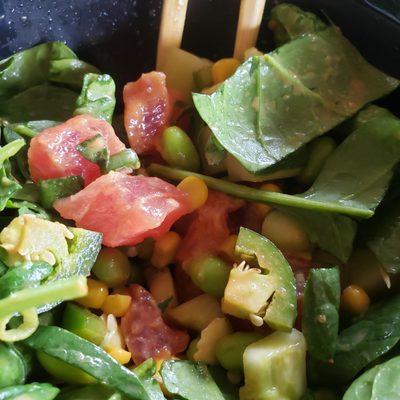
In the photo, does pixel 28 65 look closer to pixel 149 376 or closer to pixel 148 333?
pixel 148 333

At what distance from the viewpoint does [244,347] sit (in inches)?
57.3

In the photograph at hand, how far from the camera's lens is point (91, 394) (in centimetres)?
136

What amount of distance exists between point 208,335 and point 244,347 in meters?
0.10

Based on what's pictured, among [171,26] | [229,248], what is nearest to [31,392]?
[229,248]

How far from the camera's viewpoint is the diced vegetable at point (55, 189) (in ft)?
5.16

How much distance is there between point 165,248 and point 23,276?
0.38m

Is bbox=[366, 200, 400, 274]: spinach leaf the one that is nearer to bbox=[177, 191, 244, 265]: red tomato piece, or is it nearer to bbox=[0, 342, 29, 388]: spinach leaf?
bbox=[177, 191, 244, 265]: red tomato piece

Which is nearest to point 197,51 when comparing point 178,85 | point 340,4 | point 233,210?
point 178,85

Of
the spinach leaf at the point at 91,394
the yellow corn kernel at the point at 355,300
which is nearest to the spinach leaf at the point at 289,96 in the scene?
the yellow corn kernel at the point at 355,300

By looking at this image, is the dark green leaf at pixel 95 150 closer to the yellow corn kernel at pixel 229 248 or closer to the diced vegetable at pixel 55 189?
the diced vegetable at pixel 55 189

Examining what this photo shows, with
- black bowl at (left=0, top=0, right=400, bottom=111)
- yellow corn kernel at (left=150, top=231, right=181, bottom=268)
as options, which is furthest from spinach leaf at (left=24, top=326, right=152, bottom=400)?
black bowl at (left=0, top=0, right=400, bottom=111)

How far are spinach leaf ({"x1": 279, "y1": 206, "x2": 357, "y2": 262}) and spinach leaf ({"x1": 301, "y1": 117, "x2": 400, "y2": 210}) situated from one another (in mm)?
40

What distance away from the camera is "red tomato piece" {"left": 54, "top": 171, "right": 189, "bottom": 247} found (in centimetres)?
153

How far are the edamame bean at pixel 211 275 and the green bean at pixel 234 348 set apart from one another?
0.12 metres
